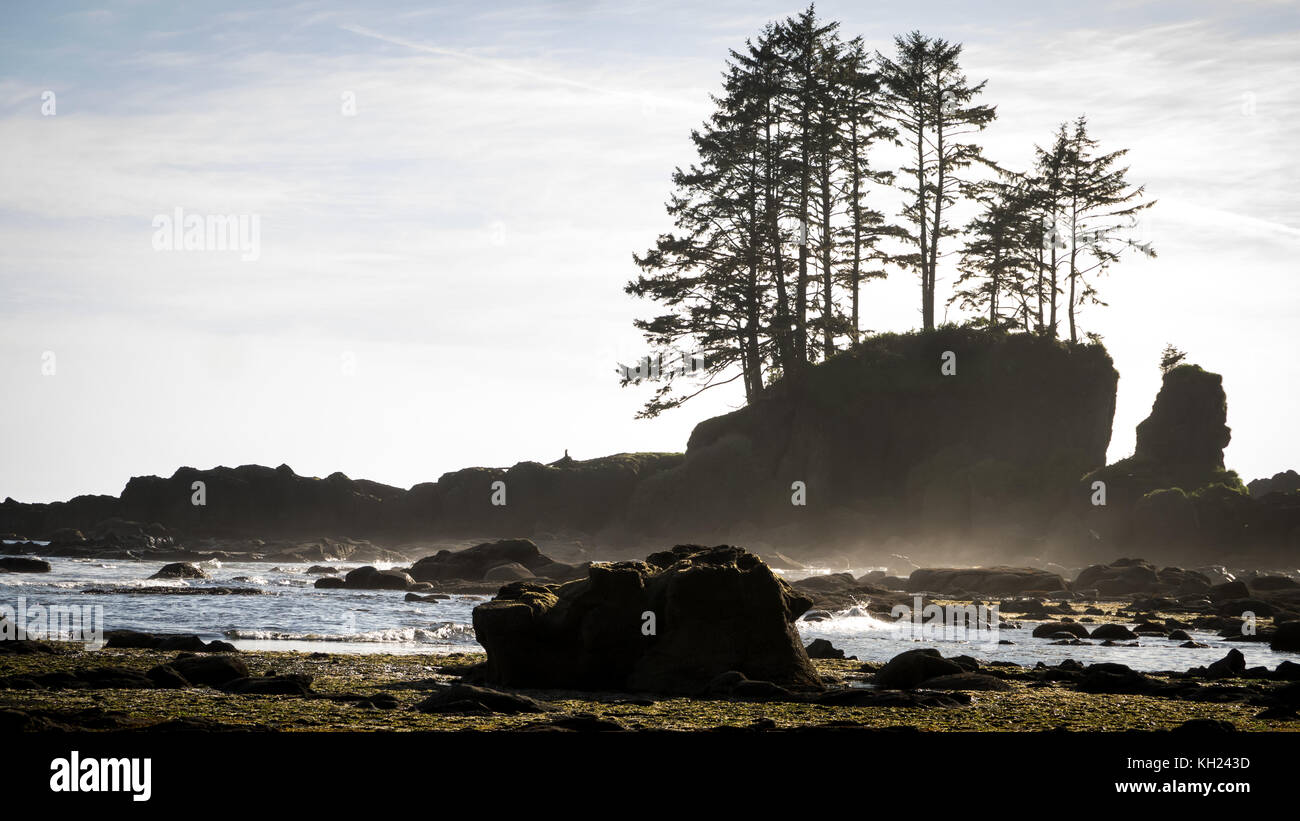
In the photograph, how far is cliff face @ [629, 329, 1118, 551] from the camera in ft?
194

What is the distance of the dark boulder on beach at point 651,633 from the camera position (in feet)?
56.5

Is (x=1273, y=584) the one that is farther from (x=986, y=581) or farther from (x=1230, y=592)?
(x=986, y=581)

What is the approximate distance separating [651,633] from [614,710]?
10.7ft

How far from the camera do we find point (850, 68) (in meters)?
63.8

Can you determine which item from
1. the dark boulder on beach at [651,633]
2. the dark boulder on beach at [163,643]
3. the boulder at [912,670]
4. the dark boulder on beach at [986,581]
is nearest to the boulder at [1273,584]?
the dark boulder on beach at [986,581]

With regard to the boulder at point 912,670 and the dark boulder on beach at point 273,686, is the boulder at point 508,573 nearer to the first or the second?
the boulder at point 912,670

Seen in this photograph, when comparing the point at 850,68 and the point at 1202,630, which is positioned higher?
the point at 850,68

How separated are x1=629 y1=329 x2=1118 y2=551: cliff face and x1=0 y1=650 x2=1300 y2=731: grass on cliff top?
4191 centimetres

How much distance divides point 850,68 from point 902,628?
41.7m

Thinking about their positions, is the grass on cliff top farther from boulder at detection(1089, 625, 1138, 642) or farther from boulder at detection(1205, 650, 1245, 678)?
boulder at detection(1089, 625, 1138, 642)

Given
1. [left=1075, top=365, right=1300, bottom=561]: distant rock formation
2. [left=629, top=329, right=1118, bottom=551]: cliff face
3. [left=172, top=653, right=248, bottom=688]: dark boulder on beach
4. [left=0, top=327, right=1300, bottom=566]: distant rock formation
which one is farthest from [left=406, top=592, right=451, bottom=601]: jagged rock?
[left=1075, top=365, right=1300, bottom=561]: distant rock formation
